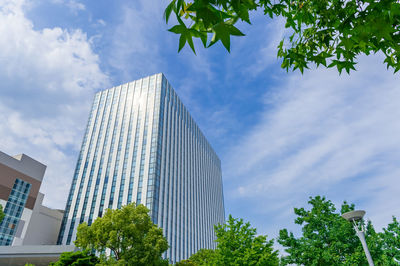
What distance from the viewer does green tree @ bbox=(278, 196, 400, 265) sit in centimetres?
1695

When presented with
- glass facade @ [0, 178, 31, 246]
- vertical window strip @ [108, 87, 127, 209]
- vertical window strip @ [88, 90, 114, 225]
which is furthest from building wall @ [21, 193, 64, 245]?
vertical window strip @ [108, 87, 127, 209]

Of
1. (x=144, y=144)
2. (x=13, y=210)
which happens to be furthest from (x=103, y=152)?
(x=13, y=210)

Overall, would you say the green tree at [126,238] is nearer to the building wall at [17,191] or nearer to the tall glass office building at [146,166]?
the tall glass office building at [146,166]

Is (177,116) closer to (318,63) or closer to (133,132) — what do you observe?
(133,132)

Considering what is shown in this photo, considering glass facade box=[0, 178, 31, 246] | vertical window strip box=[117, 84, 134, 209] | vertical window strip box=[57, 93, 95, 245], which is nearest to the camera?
→ glass facade box=[0, 178, 31, 246]

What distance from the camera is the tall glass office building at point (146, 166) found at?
47.4m

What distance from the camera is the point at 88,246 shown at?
812 inches

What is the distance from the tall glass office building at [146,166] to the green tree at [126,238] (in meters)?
22.5

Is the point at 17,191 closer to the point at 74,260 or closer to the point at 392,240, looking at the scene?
the point at 74,260

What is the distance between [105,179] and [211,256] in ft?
130

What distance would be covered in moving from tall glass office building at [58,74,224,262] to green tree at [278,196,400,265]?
28.8m

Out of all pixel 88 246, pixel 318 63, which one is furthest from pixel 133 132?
pixel 318 63

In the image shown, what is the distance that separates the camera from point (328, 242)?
18438mm

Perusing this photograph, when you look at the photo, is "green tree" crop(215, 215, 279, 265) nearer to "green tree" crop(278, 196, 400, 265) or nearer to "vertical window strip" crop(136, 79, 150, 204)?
"green tree" crop(278, 196, 400, 265)
